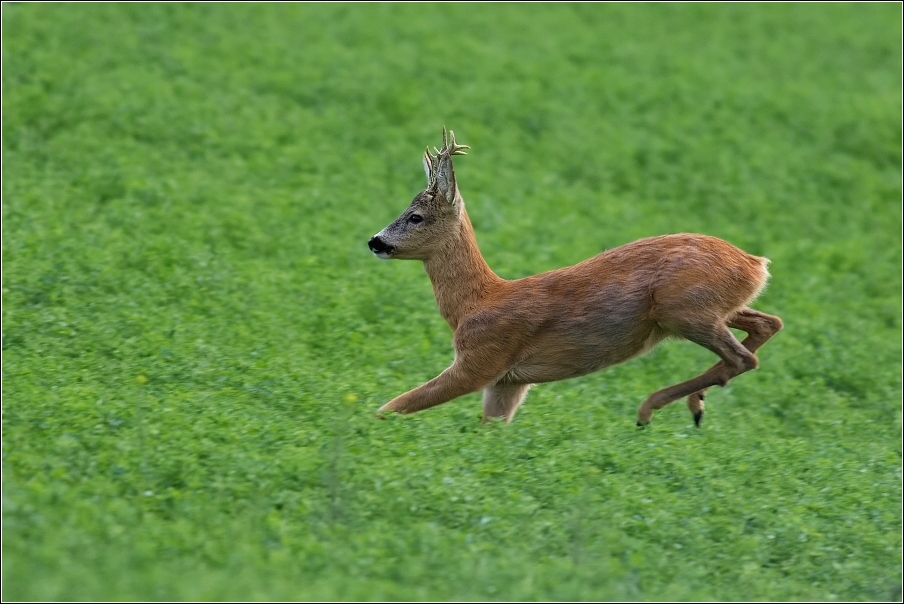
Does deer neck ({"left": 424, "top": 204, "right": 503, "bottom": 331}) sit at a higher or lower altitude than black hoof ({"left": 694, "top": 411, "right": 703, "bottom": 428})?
higher

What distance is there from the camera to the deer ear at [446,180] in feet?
29.2

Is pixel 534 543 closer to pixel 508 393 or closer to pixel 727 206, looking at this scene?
pixel 508 393

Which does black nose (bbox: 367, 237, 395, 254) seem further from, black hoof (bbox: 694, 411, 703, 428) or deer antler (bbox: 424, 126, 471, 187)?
black hoof (bbox: 694, 411, 703, 428)

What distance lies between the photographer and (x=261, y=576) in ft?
21.3

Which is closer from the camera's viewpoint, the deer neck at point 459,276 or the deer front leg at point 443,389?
the deer front leg at point 443,389

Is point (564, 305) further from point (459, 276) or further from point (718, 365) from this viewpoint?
point (718, 365)

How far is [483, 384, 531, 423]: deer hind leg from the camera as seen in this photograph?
910 cm

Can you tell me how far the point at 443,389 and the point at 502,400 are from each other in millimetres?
626

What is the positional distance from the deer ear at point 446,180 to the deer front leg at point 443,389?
124 centimetres

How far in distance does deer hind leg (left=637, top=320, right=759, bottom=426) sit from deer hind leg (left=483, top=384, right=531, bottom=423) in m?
0.91

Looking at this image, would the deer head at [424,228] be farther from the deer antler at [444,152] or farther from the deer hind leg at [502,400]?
the deer hind leg at [502,400]

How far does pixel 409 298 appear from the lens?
41.2 feet

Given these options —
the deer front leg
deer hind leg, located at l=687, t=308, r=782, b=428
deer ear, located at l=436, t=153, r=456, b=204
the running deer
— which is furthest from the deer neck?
deer hind leg, located at l=687, t=308, r=782, b=428

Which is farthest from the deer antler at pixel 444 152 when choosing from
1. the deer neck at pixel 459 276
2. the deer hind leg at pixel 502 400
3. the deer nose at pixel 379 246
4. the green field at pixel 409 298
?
the green field at pixel 409 298
